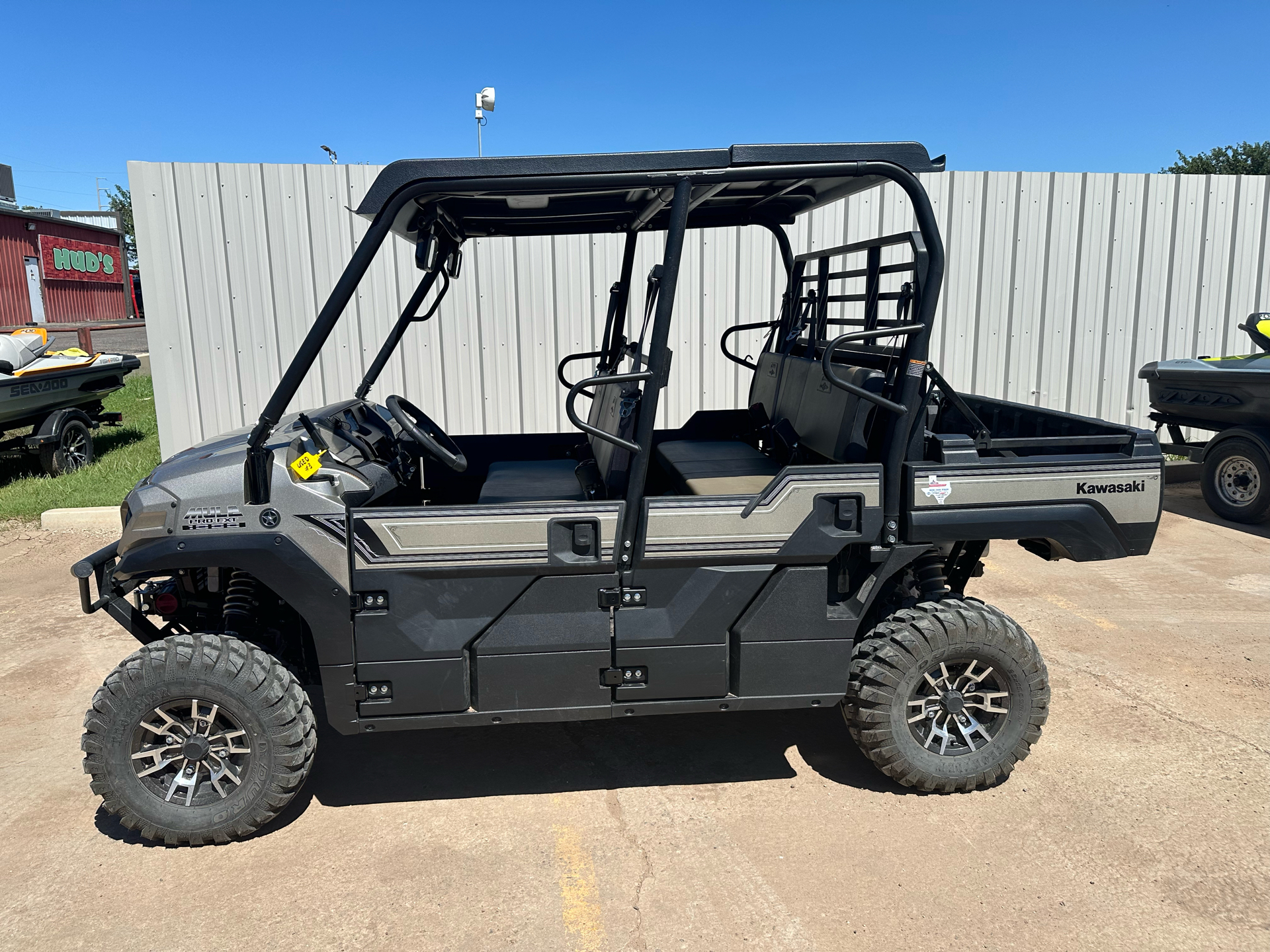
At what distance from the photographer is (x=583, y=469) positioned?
159 inches

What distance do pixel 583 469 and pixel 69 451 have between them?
283 inches

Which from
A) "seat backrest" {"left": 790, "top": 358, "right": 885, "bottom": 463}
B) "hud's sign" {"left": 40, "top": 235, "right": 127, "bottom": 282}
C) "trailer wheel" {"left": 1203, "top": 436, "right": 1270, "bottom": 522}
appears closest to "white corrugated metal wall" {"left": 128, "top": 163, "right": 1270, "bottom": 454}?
"trailer wheel" {"left": 1203, "top": 436, "right": 1270, "bottom": 522}

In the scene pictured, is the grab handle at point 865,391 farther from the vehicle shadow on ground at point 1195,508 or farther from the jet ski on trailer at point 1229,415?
the vehicle shadow on ground at point 1195,508

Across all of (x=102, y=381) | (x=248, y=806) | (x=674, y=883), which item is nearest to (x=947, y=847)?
(x=674, y=883)

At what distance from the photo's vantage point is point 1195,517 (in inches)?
280

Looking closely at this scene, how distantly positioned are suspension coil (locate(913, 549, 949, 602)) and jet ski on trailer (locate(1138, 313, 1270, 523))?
4526 millimetres

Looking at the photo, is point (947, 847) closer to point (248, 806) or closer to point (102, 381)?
point (248, 806)

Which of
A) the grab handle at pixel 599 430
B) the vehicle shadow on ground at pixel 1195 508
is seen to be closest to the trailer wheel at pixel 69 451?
the grab handle at pixel 599 430

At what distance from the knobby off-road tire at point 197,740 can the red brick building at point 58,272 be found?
3021cm

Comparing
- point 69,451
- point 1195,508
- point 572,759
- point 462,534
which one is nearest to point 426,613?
point 462,534

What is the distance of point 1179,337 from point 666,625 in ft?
25.0

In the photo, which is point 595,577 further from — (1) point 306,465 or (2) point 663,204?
(2) point 663,204

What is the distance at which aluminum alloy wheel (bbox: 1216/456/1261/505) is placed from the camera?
677cm

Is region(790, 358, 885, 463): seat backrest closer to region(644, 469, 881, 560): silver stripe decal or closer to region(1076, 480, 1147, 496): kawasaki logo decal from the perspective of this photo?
region(644, 469, 881, 560): silver stripe decal
